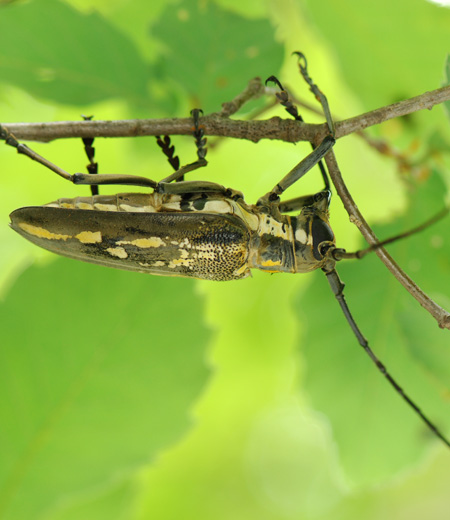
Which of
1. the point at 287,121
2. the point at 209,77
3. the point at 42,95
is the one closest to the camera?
the point at 287,121

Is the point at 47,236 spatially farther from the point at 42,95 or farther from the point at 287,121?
the point at 287,121

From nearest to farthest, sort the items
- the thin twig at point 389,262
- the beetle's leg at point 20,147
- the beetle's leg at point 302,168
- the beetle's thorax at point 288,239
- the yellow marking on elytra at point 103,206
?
the thin twig at point 389,262, the beetle's leg at point 302,168, the beetle's leg at point 20,147, the yellow marking on elytra at point 103,206, the beetle's thorax at point 288,239

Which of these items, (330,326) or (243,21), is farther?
(330,326)

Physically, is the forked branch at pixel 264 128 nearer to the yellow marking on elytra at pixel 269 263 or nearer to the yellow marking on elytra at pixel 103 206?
the yellow marking on elytra at pixel 103 206

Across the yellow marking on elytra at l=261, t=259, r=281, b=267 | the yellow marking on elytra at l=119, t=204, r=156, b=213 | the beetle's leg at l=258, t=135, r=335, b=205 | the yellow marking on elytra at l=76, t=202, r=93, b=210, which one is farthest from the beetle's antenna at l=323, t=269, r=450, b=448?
the yellow marking on elytra at l=76, t=202, r=93, b=210

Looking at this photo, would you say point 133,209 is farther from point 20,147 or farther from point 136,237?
point 20,147

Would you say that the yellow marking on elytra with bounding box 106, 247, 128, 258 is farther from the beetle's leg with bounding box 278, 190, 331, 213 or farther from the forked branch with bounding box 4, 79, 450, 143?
the beetle's leg with bounding box 278, 190, 331, 213

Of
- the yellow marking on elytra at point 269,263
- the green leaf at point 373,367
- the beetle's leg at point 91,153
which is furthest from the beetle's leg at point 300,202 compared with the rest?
the beetle's leg at point 91,153

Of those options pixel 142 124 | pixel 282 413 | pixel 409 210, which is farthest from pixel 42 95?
pixel 282 413
